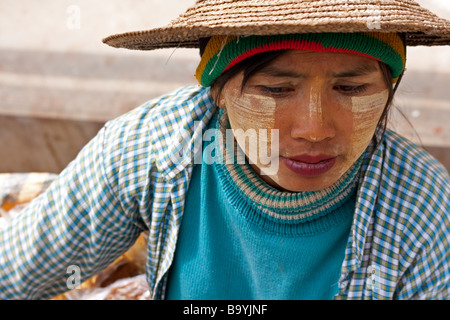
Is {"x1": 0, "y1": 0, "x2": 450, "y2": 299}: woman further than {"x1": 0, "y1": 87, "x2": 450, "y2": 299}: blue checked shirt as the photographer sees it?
No

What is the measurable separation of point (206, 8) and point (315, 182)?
1.54ft

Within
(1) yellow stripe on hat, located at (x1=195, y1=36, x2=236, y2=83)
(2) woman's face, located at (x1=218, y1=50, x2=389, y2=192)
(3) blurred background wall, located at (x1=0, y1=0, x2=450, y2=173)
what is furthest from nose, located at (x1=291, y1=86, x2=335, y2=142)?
(3) blurred background wall, located at (x1=0, y1=0, x2=450, y2=173)

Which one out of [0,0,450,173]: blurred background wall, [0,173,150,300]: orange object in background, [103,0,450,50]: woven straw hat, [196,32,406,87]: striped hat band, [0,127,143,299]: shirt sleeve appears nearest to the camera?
[103,0,450,50]: woven straw hat

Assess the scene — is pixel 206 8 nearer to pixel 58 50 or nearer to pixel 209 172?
pixel 209 172

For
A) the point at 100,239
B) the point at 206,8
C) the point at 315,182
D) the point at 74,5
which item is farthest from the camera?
the point at 74,5

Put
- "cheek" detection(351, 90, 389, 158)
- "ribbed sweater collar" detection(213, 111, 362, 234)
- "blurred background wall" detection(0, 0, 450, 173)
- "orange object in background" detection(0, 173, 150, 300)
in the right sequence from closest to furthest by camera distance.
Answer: "cheek" detection(351, 90, 389, 158) < "ribbed sweater collar" detection(213, 111, 362, 234) < "orange object in background" detection(0, 173, 150, 300) < "blurred background wall" detection(0, 0, 450, 173)

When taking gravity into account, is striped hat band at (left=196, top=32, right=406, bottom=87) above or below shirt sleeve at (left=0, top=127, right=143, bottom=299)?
above

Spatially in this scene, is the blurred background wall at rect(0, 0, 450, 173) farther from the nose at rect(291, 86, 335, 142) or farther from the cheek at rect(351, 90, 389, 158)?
the nose at rect(291, 86, 335, 142)

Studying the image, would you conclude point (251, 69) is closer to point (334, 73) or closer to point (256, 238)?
point (334, 73)

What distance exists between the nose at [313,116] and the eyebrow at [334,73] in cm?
5

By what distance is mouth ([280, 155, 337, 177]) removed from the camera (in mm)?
1248

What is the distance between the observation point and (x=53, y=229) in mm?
1541

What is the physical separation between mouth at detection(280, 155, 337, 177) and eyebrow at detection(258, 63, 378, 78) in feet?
0.61
